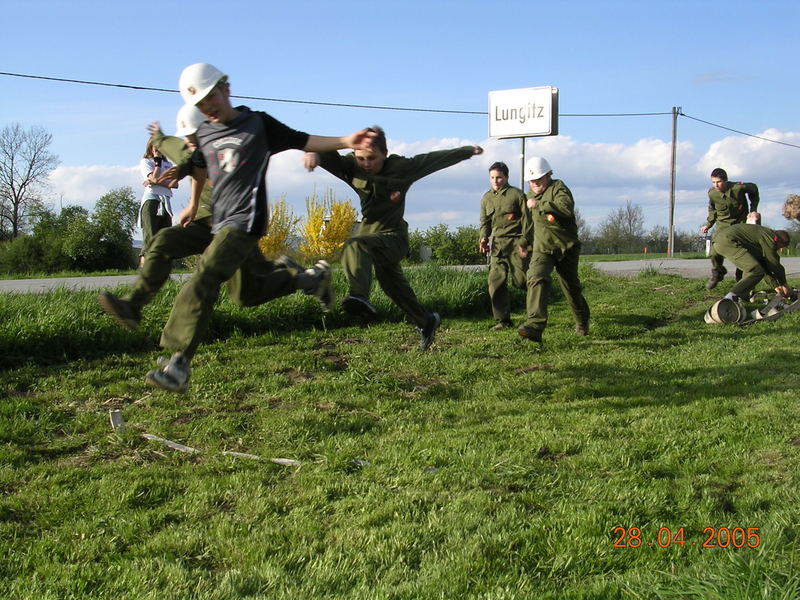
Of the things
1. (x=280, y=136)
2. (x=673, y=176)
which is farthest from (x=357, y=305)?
(x=673, y=176)

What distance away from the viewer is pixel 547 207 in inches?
355

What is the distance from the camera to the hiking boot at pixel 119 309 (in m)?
5.38

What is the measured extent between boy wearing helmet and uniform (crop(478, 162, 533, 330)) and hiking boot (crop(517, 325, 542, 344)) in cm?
A: 173

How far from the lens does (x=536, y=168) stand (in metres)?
9.16

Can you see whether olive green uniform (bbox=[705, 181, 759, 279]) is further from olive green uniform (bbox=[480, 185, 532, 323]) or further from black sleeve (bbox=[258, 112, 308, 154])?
black sleeve (bbox=[258, 112, 308, 154])

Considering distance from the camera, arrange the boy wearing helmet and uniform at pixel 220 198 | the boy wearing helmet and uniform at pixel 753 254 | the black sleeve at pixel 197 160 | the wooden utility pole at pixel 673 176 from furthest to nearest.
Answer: the wooden utility pole at pixel 673 176 → the boy wearing helmet and uniform at pixel 753 254 → the black sleeve at pixel 197 160 → the boy wearing helmet and uniform at pixel 220 198

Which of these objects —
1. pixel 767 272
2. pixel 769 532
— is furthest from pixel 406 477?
pixel 767 272

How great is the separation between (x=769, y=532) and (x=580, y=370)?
13.9 feet

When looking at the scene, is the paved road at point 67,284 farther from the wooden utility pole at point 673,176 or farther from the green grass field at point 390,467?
the wooden utility pole at point 673,176

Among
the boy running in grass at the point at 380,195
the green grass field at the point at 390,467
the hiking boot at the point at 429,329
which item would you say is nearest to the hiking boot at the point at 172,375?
the green grass field at the point at 390,467

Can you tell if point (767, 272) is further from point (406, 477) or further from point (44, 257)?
point (44, 257)

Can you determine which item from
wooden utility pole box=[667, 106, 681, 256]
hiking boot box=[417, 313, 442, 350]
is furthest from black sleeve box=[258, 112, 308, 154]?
wooden utility pole box=[667, 106, 681, 256]
